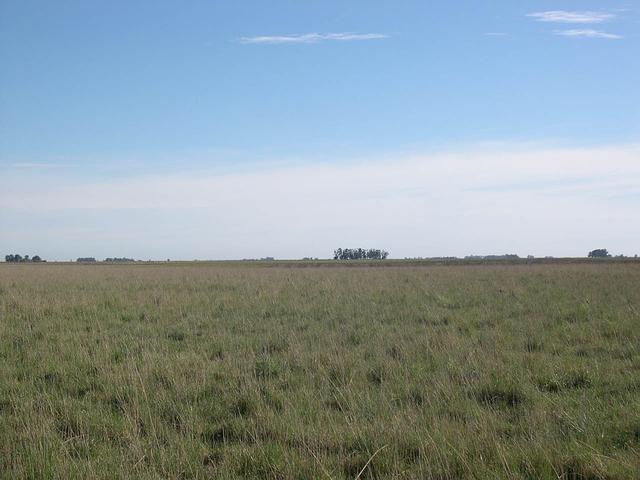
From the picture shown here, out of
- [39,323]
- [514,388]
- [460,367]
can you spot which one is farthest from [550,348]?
[39,323]

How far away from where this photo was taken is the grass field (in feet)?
16.4

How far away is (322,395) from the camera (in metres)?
7.01

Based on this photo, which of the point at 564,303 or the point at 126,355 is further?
the point at 564,303

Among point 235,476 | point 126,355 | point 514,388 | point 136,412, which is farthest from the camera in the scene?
point 126,355

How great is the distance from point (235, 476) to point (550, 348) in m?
6.52

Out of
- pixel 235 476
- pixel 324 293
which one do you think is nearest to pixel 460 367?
pixel 235 476

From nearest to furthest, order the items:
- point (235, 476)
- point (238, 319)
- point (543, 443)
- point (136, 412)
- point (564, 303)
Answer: point (235, 476) → point (543, 443) → point (136, 412) → point (238, 319) → point (564, 303)

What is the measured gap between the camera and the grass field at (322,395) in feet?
16.4

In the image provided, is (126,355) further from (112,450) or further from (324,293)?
(324,293)

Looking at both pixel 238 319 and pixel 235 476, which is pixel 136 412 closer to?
pixel 235 476

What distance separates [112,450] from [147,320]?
313 inches

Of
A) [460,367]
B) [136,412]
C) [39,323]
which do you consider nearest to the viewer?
[136,412]

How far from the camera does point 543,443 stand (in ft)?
17.1

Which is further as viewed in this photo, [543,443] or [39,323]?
[39,323]
